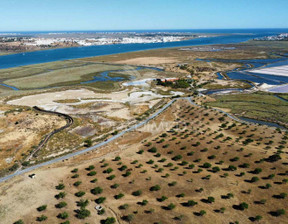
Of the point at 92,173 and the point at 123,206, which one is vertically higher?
the point at 123,206

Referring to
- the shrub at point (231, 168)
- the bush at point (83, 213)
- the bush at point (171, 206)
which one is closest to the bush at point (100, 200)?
the bush at point (83, 213)

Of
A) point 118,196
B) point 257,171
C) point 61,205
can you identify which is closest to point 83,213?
point 61,205

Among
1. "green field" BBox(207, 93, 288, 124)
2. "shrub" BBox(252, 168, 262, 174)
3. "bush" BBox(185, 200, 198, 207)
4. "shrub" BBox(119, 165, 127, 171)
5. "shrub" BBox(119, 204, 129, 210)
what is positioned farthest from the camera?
"green field" BBox(207, 93, 288, 124)

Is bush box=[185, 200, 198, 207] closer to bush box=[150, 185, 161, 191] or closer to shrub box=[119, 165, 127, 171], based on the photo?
bush box=[150, 185, 161, 191]

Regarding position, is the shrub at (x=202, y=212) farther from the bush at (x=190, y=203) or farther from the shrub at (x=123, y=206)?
the shrub at (x=123, y=206)

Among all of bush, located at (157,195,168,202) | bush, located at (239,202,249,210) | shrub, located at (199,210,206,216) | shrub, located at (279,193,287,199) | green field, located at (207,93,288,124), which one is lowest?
bush, located at (157,195,168,202)

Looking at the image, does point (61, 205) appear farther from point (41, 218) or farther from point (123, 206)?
point (123, 206)

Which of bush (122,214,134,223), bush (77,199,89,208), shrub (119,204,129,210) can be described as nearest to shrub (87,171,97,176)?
bush (77,199,89,208)

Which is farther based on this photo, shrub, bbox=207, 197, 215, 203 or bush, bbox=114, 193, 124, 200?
bush, bbox=114, 193, 124, 200

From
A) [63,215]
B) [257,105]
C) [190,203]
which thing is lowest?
[63,215]
